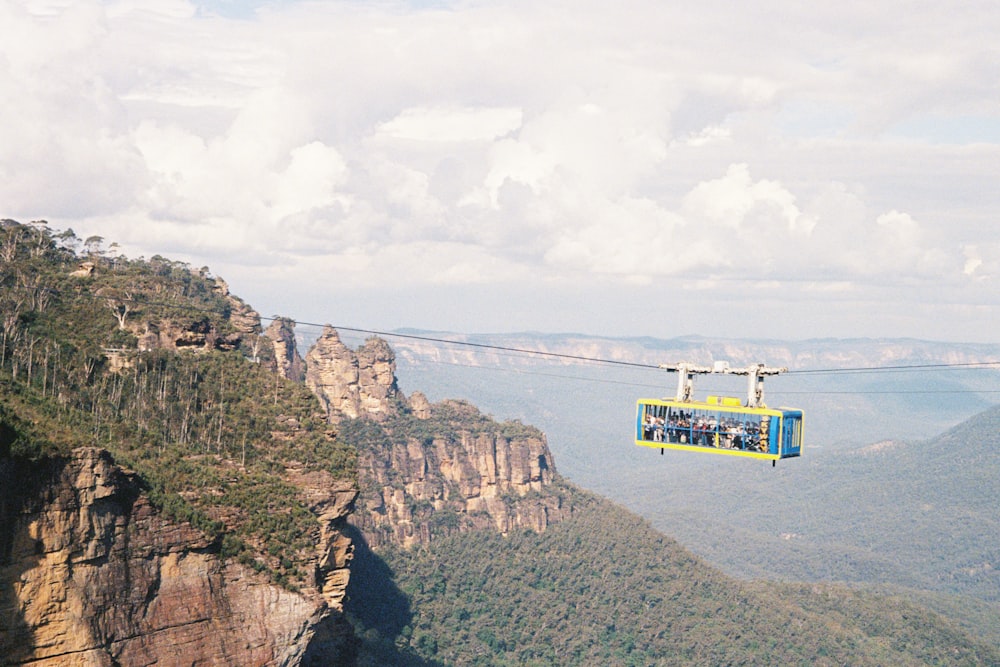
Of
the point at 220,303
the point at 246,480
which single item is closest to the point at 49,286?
the point at 246,480

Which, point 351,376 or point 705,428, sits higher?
point 705,428

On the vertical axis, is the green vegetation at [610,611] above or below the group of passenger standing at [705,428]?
below

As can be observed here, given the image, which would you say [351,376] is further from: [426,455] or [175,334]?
[175,334]

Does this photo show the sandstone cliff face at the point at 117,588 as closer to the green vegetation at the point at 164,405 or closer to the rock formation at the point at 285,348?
the green vegetation at the point at 164,405

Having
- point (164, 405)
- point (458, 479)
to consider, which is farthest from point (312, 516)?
point (458, 479)

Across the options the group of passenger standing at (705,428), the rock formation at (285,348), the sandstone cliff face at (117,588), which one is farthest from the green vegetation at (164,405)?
the rock formation at (285,348)

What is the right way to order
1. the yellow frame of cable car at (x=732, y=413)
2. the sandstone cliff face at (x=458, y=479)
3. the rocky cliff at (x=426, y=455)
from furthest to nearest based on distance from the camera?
the rocky cliff at (x=426, y=455), the sandstone cliff face at (x=458, y=479), the yellow frame of cable car at (x=732, y=413)
